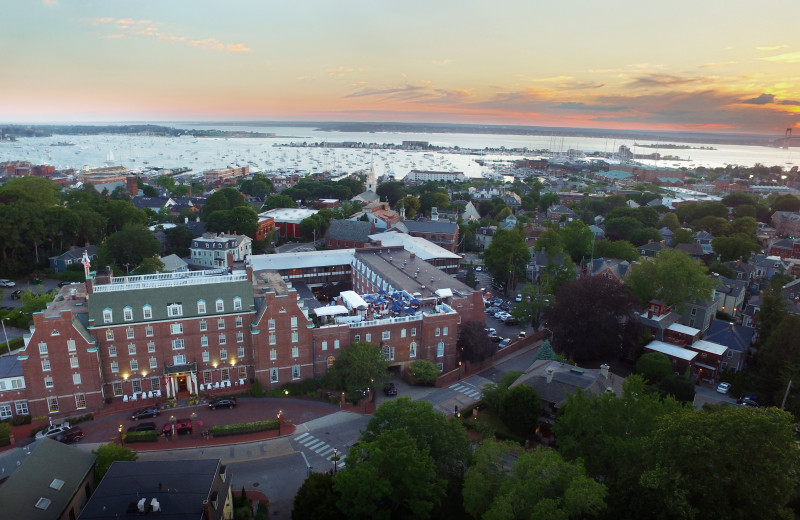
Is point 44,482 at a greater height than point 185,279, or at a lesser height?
lesser

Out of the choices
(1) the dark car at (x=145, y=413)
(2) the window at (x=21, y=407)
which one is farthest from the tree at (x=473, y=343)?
(2) the window at (x=21, y=407)

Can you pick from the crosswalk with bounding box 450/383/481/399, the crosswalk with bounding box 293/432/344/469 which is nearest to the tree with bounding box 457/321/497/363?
the crosswalk with bounding box 450/383/481/399

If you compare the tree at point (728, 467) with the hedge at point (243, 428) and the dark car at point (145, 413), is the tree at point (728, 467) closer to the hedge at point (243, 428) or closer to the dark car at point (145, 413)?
the hedge at point (243, 428)

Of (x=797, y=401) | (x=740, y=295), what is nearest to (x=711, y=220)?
(x=740, y=295)

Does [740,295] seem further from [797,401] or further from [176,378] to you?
[176,378]

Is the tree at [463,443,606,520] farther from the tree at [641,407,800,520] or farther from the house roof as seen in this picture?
the house roof

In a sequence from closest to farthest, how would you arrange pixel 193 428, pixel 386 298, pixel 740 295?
1. pixel 193 428
2. pixel 386 298
3. pixel 740 295
